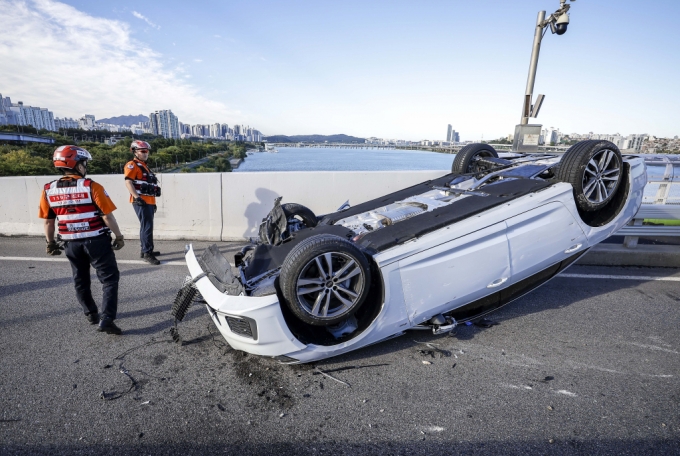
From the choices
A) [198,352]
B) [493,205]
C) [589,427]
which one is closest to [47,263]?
[198,352]

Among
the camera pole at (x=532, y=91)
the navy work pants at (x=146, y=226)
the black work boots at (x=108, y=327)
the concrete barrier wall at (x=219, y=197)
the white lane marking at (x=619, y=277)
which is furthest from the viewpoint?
the camera pole at (x=532, y=91)

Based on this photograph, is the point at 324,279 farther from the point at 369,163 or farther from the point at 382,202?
the point at 369,163

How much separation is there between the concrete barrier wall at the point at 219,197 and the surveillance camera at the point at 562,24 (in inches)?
177

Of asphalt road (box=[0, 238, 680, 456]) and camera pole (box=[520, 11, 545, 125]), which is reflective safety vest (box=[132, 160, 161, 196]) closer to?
asphalt road (box=[0, 238, 680, 456])

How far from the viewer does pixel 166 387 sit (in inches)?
101

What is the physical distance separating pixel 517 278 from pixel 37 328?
435 cm

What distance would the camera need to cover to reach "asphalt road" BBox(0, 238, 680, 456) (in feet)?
6.81

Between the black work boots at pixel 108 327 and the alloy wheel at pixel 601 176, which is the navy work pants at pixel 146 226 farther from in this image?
the alloy wheel at pixel 601 176

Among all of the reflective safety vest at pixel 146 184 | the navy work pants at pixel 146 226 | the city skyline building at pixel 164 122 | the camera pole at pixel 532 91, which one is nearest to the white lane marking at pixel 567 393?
the navy work pants at pixel 146 226

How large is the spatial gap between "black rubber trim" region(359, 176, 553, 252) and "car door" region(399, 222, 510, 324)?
0.18m

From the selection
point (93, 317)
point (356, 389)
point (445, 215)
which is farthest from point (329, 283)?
point (93, 317)

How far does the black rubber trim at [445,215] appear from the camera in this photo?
9.47ft

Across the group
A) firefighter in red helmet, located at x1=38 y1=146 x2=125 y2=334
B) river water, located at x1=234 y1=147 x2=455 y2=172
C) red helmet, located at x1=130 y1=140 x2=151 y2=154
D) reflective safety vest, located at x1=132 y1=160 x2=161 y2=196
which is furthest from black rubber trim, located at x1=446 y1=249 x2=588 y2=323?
red helmet, located at x1=130 y1=140 x2=151 y2=154

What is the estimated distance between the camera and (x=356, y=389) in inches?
100
